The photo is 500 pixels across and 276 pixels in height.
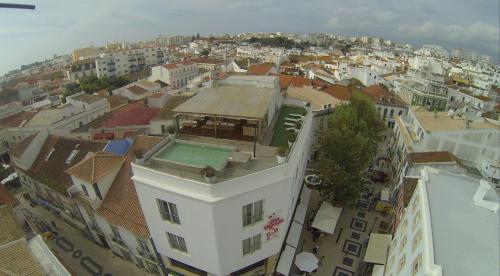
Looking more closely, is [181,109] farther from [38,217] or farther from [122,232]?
[38,217]

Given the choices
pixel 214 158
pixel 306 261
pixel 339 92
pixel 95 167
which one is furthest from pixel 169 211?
pixel 339 92

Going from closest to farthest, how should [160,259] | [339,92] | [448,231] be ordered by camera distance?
[448,231]
[160,259]
[339,92]

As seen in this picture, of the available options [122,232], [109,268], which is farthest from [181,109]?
[109,268]

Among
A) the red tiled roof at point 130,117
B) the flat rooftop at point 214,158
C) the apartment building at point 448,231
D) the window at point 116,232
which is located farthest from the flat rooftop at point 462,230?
the red tiled roof at point 130,117

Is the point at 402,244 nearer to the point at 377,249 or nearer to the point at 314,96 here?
the point at 377,249

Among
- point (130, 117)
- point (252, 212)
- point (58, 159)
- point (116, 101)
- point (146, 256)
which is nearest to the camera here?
point (252, 212)

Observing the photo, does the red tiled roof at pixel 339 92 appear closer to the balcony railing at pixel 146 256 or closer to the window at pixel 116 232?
the balcony railing at pixel 146 256

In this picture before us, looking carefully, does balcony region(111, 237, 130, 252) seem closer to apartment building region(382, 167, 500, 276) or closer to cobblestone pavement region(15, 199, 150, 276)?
cobblestone pavement region(15, 199, 150, 276)
